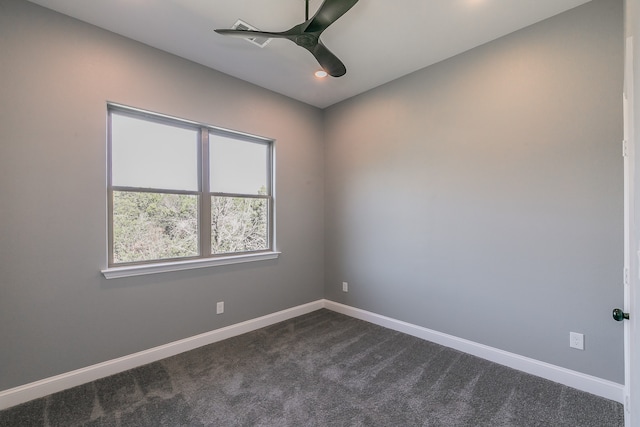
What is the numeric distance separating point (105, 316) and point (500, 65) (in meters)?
3.91

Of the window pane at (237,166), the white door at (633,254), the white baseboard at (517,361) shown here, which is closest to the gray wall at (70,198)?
the window pane at (237,166)

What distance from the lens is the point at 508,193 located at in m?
2.36

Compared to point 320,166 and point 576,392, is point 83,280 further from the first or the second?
point 576,392

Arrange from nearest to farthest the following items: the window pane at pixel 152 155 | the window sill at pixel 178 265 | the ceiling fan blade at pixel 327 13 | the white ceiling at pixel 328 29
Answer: the ceiling fan blade at pixel 327 13 → the white ceiling at pixel 328 29 → the window sill at pixel 178 265 → the window pane at pixel 152 155

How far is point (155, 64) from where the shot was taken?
2500 mm

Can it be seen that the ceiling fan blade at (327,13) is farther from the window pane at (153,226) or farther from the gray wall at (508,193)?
the window pane at (153,226)

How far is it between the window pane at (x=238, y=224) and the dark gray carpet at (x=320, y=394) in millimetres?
1070

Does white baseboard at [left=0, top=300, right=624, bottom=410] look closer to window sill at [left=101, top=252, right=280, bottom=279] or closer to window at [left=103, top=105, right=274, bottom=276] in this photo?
window sill at [left=101, top=252, right=280, bottom=279]

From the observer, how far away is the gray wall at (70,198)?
1.90 metres

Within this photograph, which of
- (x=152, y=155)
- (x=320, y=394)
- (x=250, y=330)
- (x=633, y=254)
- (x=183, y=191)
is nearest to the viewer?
(x=633, y=254)

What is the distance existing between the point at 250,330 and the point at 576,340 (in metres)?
2.90

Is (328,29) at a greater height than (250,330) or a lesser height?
greater

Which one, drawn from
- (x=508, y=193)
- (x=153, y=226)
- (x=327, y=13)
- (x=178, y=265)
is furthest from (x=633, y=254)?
(x=153, y=226)

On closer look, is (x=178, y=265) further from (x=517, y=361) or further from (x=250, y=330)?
(x=517, y=361)
